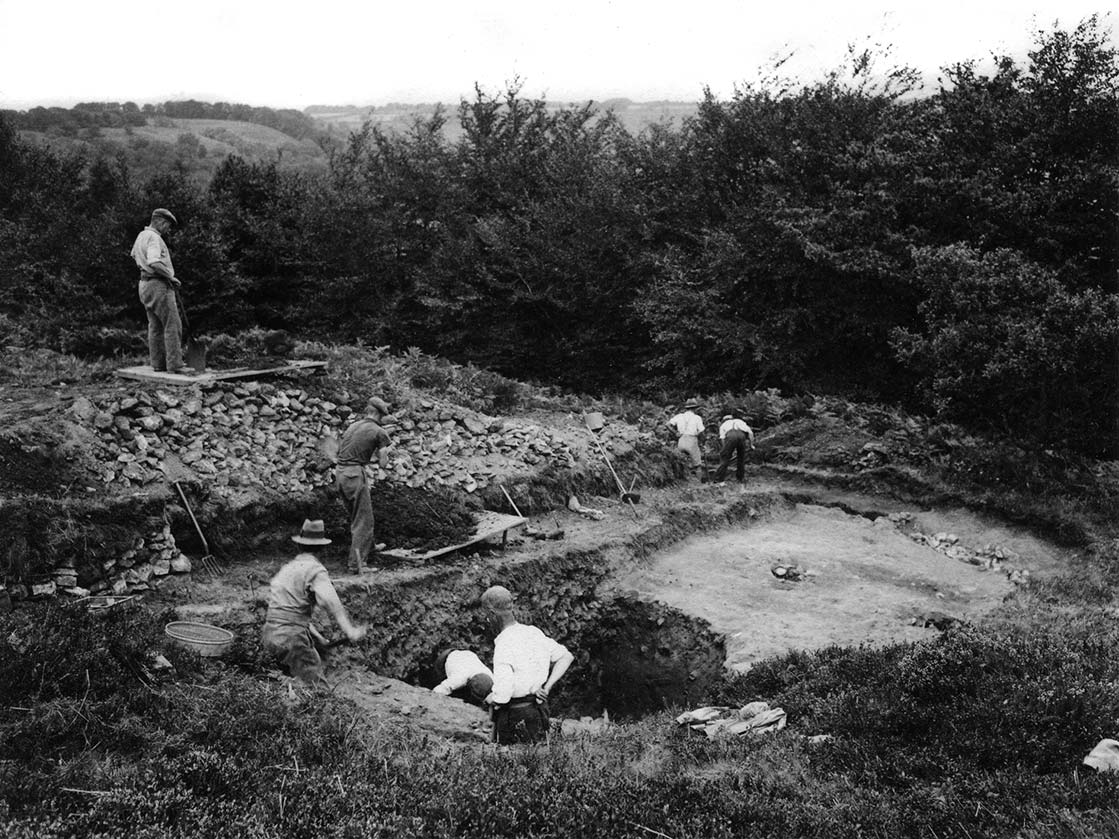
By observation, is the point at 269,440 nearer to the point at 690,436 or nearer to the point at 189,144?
the point at 690,436

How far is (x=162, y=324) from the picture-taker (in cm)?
1269

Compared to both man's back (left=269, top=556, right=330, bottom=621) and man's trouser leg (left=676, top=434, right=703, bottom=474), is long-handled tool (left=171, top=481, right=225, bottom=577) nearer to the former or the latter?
man's back (left=269, top=556, right=330, bottom=621)

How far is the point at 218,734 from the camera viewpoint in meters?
5.91

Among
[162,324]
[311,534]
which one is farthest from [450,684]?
[162,324]

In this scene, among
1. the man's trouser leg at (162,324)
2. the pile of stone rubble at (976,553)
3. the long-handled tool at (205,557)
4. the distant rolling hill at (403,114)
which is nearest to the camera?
the long-handled tool at (205,557)

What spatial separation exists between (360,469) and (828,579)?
6987 millimetres

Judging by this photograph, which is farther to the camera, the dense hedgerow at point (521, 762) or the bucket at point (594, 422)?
the bucket at point (594, 422)

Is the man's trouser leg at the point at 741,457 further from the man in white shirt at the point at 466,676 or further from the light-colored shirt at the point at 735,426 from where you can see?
the man in white shirt at the point at 466,676

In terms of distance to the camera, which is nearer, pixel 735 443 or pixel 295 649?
pixel 295 649

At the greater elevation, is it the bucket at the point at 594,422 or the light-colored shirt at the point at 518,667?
the light-colored shirt at the point at 518,667

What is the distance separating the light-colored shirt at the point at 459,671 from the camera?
775 cm

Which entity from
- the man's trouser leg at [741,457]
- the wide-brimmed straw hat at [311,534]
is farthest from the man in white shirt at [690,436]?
the wide-brimmed straw hat at [311,534]

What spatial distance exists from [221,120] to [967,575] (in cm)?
7114

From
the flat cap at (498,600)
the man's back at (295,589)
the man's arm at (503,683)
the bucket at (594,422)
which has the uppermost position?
the flat cap at (498,600)
